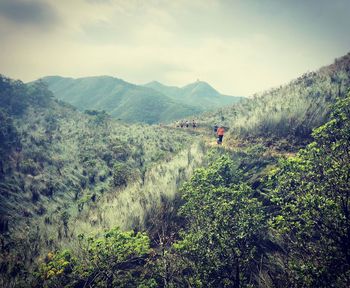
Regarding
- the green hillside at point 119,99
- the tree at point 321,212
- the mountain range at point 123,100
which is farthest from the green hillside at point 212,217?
the mountain range at point 123,100

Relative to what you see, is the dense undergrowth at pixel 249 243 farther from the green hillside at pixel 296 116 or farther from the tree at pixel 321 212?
the green hillside at pixel 296 116

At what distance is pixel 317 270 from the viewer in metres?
6.29

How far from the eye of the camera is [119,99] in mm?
142875

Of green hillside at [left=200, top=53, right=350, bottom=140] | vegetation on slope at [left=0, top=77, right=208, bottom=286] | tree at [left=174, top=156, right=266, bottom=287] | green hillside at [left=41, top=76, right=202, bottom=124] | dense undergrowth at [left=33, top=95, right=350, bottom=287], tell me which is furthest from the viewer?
green hillside at [left=41, top=76, right=202, bottom=124]

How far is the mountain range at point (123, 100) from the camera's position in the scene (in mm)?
109812

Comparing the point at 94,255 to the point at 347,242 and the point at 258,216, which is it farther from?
the point at 347,242

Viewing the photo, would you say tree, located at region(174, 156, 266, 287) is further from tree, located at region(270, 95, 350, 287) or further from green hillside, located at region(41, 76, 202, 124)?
green hillside, located at region(41, 76, 202, 124)

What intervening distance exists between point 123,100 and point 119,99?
349cm

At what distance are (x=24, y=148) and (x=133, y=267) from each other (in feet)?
67.4

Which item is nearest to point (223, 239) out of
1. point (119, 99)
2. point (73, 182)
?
point (73, 182)

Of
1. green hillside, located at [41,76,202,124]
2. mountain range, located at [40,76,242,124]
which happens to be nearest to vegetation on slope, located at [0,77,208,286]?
green hillside, located at [41,76,202,124]

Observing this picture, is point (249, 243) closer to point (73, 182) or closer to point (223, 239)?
point (223, 239)

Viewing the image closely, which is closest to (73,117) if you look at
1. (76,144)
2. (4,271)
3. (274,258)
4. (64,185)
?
(76,144)

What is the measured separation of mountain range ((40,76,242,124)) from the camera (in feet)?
360
